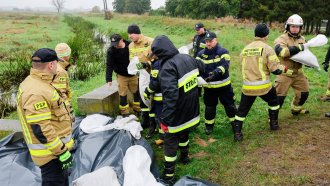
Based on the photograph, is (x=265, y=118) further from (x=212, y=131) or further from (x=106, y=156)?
(x=106, y=156)

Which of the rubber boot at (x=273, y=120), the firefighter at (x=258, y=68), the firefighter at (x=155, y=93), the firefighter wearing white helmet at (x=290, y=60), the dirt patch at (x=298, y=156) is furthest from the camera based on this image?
the rubber boot at (x=273, y=120)

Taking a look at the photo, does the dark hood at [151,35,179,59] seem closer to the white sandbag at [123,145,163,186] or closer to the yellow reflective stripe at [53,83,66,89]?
the white sandbag at [123,145,163,186]

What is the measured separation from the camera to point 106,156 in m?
4.20

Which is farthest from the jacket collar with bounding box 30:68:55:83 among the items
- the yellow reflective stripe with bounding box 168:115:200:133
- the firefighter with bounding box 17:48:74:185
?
the yellow reflective stripe with bounding box 168:115:200:133

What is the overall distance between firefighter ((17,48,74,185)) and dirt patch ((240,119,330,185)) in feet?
8.00

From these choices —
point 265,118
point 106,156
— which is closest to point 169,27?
point 265,118

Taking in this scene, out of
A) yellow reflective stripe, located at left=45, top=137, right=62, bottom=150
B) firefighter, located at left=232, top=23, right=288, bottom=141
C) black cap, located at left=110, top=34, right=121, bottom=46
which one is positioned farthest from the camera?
black cap, located at left=110, top=34, right=121, bottom=46

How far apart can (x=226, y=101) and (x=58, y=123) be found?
2.81 meters

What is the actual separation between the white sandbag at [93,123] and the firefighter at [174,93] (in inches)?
51.2

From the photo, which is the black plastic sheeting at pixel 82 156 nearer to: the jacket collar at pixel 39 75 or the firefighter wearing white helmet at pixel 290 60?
the jacket collar at pixel 39 75

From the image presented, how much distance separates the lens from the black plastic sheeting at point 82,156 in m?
3.86

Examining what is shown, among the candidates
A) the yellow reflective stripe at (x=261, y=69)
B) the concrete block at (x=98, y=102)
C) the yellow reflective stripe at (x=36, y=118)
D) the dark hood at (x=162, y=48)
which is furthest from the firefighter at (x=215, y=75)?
the yellow reflective stripe at (x=36, y=118)

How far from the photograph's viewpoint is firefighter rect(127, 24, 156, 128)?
5359 mm

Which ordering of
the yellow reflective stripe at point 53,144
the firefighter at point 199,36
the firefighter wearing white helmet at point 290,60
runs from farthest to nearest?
the firefighter at point 199,36 < the firefighter wearing white helmet at point 290,60 < the yellow reflective stripe at point 53,144
